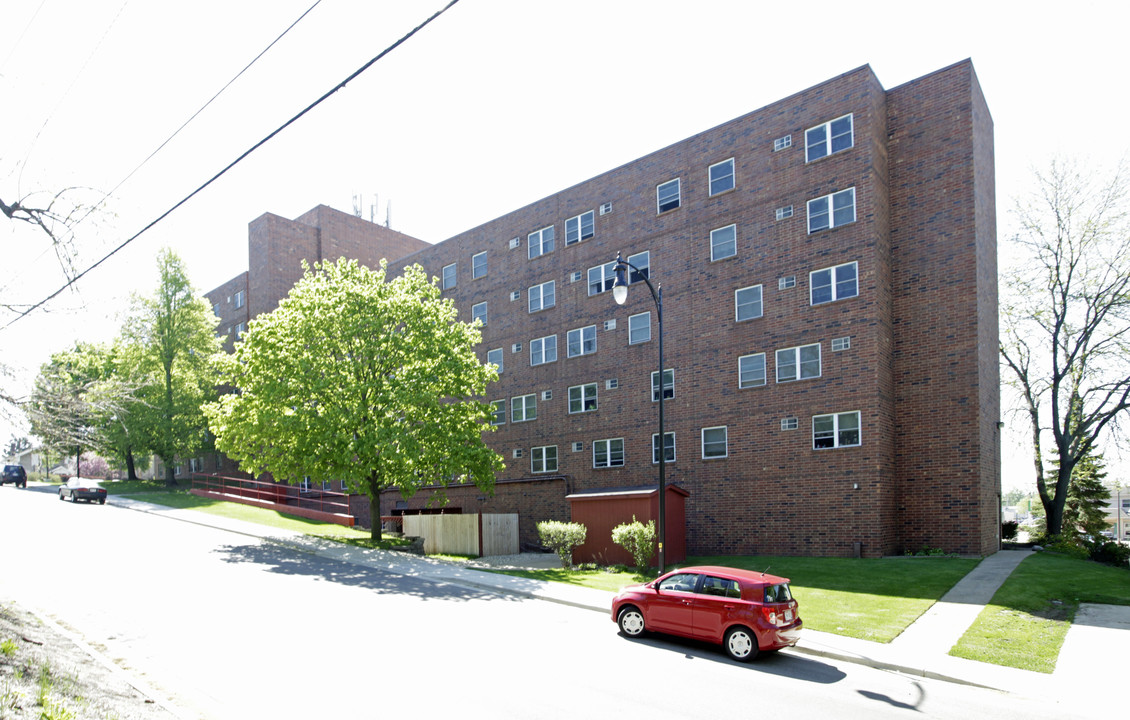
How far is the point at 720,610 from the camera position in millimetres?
12148

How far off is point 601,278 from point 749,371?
8473mm

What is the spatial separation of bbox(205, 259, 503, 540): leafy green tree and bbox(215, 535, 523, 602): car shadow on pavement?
3718 millimetres

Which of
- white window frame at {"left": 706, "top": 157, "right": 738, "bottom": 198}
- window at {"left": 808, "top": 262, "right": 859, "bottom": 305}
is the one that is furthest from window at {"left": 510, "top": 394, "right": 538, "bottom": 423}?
window at {"left": 808, "top": 262, "right": 859, "bottom": 305}

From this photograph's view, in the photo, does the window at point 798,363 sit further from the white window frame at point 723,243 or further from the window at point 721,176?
the window at point 721,176

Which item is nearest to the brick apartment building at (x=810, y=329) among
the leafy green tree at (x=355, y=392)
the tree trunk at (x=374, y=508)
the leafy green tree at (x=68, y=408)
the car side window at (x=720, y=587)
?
the leafy green tree at (x=355, y=392)

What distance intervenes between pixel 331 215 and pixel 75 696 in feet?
159

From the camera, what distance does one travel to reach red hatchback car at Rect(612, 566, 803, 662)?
462 inches

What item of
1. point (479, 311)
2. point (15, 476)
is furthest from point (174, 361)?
point (479, 311)

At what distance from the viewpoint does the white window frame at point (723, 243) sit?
27.7m

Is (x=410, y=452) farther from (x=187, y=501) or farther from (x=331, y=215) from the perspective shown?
(x=331, y=215)

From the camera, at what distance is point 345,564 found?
72.0 feet

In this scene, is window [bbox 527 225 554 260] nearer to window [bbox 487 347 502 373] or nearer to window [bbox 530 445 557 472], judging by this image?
window [bbox 487 347 502 373]

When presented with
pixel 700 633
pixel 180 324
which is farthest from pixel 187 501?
pixel 700 633

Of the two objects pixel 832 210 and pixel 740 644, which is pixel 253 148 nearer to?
pixel 740 644
